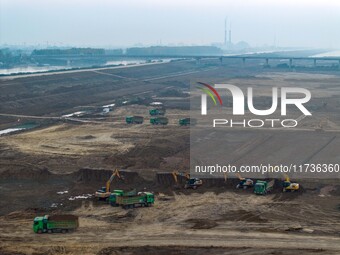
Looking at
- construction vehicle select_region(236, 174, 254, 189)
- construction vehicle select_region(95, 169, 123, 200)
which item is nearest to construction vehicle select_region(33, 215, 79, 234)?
construction vehicle select_region(95, 169, 123, 200)

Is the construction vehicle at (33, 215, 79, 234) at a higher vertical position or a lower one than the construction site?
higher

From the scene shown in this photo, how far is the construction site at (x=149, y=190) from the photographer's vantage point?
20.4m

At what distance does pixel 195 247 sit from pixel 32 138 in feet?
77.8

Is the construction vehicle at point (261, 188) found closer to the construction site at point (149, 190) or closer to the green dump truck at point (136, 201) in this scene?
the construction site at point (149, 190)

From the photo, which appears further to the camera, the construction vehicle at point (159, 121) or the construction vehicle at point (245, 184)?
the construction vehicle at point (159, 121)

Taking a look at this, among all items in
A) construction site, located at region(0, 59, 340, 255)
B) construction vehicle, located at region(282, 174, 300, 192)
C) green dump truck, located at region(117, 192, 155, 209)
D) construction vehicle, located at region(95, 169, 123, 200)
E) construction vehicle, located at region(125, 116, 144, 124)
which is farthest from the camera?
construction vehicle, located at region(125, 116, 144, 124)

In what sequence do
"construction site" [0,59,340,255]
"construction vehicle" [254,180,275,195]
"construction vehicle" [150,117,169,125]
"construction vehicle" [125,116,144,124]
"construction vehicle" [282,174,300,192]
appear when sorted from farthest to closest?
"construction vehicle" [125,116,144,124], "construction vehicle" [150,117,169,125], "construction vehicle" [282,174,300,192], "construction vehicle" [254,180,275,195], "construction site" [0,59,340,255]

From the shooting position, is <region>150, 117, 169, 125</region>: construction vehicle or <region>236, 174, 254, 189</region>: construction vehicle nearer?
<region>236, 174, 254, 189</region>: construction vehicle

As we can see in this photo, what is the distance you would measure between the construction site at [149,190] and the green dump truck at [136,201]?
1.8 inches

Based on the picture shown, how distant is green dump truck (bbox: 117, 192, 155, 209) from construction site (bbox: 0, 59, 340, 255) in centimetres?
4

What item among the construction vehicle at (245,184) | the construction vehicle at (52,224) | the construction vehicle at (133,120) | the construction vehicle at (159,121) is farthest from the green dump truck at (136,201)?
A: the construction vehicle at (133,120)

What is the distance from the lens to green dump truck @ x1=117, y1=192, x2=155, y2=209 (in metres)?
24.5

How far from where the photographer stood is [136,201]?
24609 millimetres

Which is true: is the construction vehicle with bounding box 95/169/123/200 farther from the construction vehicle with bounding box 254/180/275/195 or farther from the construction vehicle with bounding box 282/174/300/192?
the construction vehicle with bounding box 282/174/300/192
